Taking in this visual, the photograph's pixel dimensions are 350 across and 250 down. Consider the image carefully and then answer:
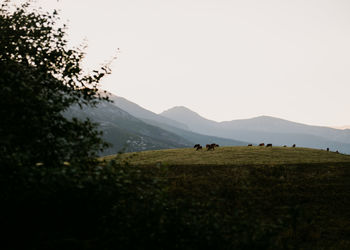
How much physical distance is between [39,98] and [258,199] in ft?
73.4

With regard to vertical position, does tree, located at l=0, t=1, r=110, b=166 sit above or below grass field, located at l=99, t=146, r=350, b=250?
above

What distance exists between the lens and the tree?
31.8ft

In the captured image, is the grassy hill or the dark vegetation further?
the grassy hill

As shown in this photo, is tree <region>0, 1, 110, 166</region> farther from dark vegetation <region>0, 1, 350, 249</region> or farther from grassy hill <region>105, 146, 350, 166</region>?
grassy hill <region>105, 146, 350, 166</region>

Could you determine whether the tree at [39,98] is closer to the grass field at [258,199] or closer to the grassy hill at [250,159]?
the grass field at [258,199]

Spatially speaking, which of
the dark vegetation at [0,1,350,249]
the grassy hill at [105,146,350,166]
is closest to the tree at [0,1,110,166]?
the dark vegetation at [0,1,350,249]

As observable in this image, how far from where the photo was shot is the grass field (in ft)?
30.0

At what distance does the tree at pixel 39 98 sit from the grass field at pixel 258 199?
2.53 meters

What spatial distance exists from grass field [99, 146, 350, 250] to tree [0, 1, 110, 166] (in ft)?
8.30

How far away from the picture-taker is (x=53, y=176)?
820cm

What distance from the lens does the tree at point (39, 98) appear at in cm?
969

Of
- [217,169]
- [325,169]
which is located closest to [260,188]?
[217,169]

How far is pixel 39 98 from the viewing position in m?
9.56

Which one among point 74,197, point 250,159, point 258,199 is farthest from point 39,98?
point 250,159
